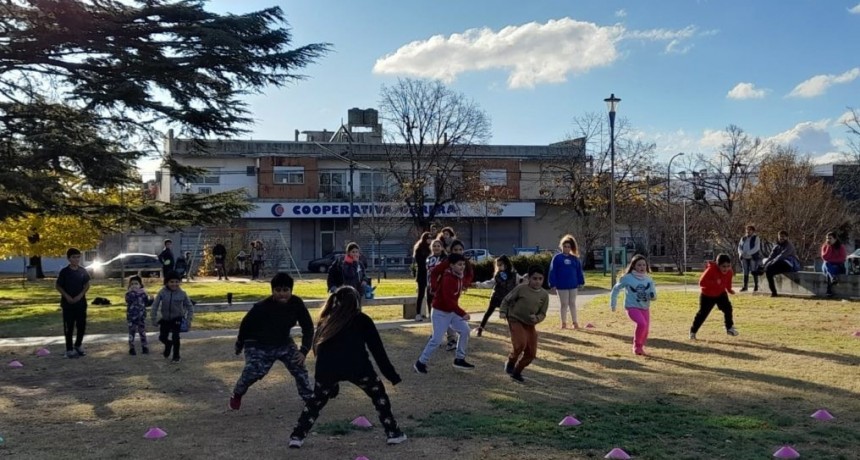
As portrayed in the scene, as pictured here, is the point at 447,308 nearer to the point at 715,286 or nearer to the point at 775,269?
the point at 715,286

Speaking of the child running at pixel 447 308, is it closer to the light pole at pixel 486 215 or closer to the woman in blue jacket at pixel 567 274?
the woman in blue jacket at pixel 567 274

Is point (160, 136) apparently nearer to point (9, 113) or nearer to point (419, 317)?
point (9, 113)

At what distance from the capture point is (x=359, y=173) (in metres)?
54.1

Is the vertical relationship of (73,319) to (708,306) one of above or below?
below

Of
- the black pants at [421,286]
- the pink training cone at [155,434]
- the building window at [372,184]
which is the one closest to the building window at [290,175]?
the building window at [372,184]

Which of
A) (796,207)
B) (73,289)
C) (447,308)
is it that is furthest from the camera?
(796,207)

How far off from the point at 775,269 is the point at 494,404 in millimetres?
14341

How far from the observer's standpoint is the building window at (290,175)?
171 feet

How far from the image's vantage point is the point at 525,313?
9031mm

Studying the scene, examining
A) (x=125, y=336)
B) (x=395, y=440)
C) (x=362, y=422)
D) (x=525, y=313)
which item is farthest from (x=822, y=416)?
(x=125, y=336)

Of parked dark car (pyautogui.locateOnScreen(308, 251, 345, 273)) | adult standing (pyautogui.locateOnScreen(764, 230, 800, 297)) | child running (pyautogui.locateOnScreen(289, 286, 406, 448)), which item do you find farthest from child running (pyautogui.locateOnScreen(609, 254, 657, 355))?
parked dark car (pyautogui.locateOnScreen(308, 251, 345, 273))

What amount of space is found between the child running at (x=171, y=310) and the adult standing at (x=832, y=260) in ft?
49.8

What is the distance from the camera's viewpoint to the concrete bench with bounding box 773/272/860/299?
1889 cm

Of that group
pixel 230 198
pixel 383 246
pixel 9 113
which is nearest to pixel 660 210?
pixel 383 246
